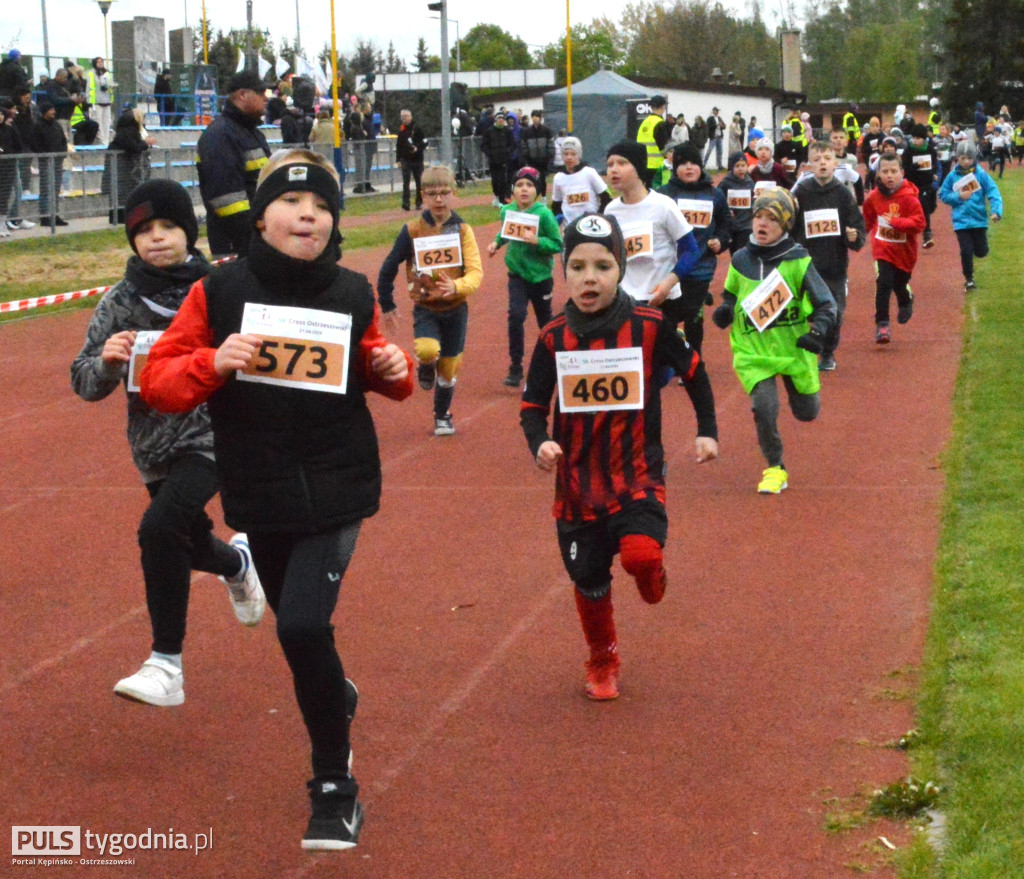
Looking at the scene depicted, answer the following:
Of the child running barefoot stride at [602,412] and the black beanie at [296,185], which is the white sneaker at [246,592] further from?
the black beanie at [296,185]

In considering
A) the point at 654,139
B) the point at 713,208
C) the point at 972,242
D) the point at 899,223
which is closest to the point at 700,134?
the point at 654,139

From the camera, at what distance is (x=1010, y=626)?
6230 mm

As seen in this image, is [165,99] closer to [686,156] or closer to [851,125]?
[851,125]

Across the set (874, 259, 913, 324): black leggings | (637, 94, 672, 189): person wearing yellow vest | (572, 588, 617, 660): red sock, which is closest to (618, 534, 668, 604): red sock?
(572, 588, 617, 660): red sock

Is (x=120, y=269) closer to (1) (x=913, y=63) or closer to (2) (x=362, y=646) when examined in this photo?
(2) (x=362, y=646)

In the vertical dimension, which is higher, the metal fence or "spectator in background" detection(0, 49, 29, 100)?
"spectator in background" detection(0, 49, 29, 100)

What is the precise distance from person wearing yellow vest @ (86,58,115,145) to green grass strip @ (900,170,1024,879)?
26.8 m

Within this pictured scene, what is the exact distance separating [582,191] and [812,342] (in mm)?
8137

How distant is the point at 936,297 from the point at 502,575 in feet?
40.8

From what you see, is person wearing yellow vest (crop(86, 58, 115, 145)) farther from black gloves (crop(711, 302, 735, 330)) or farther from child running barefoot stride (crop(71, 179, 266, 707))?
child running barefoot stride (crop(71, 179, 266, 707))

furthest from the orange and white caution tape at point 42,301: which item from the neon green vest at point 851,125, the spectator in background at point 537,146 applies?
the neon green vest at point 851,125

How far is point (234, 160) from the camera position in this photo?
890 cm

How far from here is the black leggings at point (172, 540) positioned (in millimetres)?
5297

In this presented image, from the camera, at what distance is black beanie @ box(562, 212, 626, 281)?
17.8 ft
